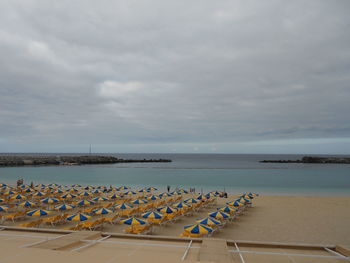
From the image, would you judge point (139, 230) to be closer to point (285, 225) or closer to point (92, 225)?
point (92, 225)

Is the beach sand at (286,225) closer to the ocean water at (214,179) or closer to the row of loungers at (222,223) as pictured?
the row of loungers at (222,223)

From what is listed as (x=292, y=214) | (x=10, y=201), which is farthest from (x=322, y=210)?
(x=10, y=201)

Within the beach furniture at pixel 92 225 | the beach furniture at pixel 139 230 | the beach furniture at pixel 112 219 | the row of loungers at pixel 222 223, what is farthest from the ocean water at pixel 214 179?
the beach furniture at pixel 92 225

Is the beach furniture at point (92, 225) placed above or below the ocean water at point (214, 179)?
above

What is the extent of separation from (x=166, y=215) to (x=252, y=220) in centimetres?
533

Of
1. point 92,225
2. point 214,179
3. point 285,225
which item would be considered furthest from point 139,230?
point 214,179

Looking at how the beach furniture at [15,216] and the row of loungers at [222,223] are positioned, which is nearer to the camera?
the row of loungers at [222,223]

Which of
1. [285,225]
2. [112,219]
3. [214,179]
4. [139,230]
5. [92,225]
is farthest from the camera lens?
[214,179]

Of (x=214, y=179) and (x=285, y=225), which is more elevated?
(x=285, y=225)

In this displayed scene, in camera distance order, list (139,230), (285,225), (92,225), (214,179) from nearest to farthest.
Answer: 1. (139,230)
2. (92,225)
3. (285,225)
4. (214,179)

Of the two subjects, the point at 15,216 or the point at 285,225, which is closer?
the point at 285,225

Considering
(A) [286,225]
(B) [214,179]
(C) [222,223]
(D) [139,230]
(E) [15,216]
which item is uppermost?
(D) [139,230]

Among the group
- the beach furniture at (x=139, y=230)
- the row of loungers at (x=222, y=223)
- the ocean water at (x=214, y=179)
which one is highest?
the beach furniture at (x=139, y=230)

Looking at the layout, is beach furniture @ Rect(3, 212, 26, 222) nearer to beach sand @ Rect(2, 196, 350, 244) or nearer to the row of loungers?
beach sand @ Rect(2, 196, 350, 244)
